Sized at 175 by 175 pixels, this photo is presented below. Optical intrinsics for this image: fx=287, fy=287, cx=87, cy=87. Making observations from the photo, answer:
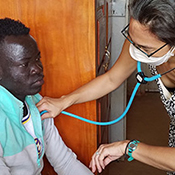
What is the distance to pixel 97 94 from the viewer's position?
4.68 feet

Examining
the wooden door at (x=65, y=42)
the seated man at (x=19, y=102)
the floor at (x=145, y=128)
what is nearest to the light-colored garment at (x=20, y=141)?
the seated man at (x=19, y=102)

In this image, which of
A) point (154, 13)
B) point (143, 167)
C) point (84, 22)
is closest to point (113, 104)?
point (143, 167)

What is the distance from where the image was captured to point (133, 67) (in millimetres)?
1461

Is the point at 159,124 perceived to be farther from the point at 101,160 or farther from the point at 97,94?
the point at 101,160

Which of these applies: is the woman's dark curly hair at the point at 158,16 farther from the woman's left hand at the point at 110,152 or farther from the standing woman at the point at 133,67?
the woman's left hand at the point at 110,152

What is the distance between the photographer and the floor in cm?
255

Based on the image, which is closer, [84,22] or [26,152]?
[26,152]

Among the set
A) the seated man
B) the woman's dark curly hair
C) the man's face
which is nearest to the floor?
the seated man

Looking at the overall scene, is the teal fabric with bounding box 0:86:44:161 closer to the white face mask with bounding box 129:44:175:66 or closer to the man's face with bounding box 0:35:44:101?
the man's face with bounding box 0:35:44:101

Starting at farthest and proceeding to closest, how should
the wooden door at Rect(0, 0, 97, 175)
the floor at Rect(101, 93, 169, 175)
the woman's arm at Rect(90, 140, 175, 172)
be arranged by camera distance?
the floor at Rect(101, 93, 169, 175) < the wooden door at Rect(0, 0, 97, 175) < the woman's arm at Rect(90, 140, 175, 172)

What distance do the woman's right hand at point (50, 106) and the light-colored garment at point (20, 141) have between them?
0.03m

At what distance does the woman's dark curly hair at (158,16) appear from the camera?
0.95 metres

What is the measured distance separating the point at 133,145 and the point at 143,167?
157 cm

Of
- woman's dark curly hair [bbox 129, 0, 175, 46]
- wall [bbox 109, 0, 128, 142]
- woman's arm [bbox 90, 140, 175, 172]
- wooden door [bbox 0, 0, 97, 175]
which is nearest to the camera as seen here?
woman's dark curly hair [bbox 129, 0, 175, 46]
